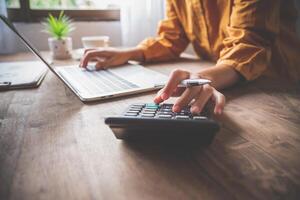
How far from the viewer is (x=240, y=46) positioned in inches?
28.9

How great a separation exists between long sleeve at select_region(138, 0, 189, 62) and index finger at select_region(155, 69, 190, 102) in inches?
19.5

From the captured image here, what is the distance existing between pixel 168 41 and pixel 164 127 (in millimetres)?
809

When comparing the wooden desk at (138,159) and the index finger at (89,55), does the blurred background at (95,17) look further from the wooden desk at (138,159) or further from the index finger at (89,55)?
the wooden desk at (138,159)

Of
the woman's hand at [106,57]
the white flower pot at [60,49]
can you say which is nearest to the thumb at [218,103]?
the woman's hand at [106,57]

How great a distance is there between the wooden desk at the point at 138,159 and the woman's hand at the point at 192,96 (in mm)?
31

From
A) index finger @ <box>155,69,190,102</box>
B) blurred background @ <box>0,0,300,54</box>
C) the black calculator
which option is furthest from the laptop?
blurred background @ <box>0,0,300,54</box>

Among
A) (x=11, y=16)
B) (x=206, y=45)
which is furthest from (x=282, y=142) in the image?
(x=11, y=16)

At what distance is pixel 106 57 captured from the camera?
92 centimetres

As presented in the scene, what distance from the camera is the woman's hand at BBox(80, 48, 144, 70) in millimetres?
877

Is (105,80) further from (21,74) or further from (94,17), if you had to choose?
(94,17)

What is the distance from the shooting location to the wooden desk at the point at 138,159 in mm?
292

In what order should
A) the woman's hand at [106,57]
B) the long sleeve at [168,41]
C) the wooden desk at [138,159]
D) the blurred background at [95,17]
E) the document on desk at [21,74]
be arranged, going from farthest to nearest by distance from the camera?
the blurred background at [95,17] → the long sleeve at [168,41] → the woman's hand at [106,57] → the document on desk at [21,74] → the wooden desk at [138,159]

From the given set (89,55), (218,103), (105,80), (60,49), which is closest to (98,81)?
(105,80)

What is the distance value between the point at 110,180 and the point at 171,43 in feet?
2.89
